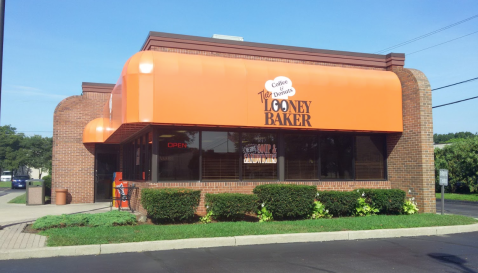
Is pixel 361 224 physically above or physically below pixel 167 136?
below

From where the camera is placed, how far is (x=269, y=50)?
1468 centimetres

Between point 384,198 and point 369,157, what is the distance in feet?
7.25

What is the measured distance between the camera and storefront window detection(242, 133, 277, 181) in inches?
543

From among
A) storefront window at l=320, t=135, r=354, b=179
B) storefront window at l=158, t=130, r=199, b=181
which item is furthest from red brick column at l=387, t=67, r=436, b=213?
storefront window at l=158, t=130, r=199, b=181

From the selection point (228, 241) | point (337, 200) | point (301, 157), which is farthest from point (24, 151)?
point (228, 241)

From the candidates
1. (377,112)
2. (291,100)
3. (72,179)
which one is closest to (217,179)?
(291,100)

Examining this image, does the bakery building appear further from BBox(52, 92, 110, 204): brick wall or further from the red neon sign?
BBox(52, 92, 110, 204): brick wall

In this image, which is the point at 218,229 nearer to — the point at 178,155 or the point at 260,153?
the point at 178,155

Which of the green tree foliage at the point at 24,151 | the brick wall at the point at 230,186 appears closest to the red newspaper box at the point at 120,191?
the brick wall at the point at 230,186

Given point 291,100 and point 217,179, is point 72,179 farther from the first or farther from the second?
point 291,100

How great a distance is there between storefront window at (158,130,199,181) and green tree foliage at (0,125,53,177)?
6659cm

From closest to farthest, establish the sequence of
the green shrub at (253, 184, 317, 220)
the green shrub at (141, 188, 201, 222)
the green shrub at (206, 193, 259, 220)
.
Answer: the green shrub at (141, 188, 201, 222)
the green shrub at (206, 193, 259, 220)
the green shrub at (253, 184, 317, 220)

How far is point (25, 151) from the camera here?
246ft

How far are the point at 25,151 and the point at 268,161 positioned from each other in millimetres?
72661
